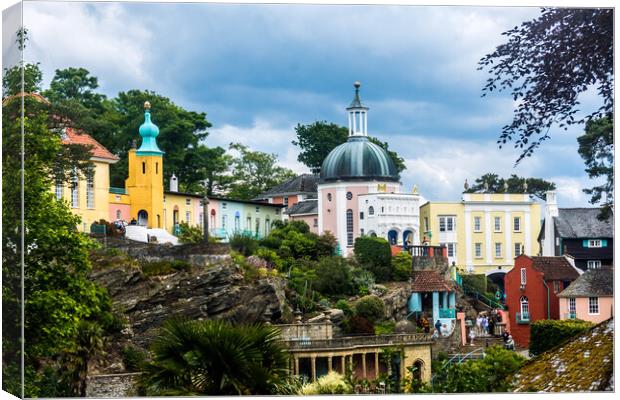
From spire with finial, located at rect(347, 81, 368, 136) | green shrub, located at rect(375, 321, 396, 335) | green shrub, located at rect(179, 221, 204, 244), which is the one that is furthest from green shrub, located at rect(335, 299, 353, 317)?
spire with finial, located at rect(347, 81, 368, 136)

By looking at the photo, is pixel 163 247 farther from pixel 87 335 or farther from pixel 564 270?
pixel 564 270

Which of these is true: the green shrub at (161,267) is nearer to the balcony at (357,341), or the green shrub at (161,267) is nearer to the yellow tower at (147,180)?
the yellow tower at (147,180)

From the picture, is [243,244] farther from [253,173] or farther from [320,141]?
[320,141]

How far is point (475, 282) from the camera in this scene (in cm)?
2736

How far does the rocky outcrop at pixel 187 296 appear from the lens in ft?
83.2

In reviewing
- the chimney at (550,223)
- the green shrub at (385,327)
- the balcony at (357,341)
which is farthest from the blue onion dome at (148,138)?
the chimney at (550,223)

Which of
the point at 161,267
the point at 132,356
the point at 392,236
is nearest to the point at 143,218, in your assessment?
the point at 161,267

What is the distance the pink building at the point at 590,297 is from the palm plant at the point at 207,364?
567cm

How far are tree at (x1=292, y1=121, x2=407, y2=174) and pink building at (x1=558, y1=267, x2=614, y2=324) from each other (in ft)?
11.7

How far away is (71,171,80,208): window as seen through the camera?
22.6 meters

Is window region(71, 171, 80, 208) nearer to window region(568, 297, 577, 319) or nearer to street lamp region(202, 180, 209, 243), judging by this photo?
street lamp region(202, 180, 209, 243)

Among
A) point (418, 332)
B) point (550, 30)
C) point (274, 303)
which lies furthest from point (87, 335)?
point (550, 30)

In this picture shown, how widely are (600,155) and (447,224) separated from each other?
8.94m

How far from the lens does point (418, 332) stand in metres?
27.1
